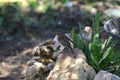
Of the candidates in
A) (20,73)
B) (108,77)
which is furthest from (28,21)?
(108,77)

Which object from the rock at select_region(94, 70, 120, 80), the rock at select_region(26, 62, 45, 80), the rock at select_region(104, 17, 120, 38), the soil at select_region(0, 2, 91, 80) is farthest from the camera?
the soil at select_region(0, 2, 91, 80)

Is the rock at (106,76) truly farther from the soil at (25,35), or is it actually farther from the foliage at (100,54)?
the soil at (25,35)

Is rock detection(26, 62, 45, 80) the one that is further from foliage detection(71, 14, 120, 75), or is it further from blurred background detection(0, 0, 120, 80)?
blurred background detection(0, 0, 120, 80)

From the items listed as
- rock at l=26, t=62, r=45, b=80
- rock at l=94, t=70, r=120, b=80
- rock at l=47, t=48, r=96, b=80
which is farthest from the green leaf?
rock at l=26, t=62, r=45, b=80

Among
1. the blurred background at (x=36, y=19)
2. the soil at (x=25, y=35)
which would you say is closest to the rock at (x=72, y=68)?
the soil at (x=25, y=35)

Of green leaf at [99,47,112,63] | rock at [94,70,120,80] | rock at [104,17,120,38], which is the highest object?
rock at [104,17,120,38]

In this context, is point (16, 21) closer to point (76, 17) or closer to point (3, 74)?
point (76, 17)
